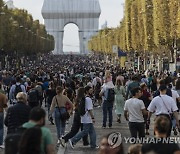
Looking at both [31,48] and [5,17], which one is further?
[31,48]

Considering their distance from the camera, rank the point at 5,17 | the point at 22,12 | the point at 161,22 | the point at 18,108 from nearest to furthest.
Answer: the point at 18,108 < the point at 161,22 < the point at 5,17 < the point at 22,12

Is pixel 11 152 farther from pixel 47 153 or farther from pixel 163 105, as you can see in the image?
pixel 163 105

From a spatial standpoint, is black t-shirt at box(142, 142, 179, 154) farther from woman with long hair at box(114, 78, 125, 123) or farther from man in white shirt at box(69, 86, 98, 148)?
→ woman with long hair at box(114, 78, 125, 123)

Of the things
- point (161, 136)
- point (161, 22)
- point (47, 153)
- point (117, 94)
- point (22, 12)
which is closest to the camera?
point (161, 136)

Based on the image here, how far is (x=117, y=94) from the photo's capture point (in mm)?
24250

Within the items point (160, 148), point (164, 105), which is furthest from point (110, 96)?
point (160, 148)

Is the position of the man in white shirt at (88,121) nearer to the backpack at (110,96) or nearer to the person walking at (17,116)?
the person walking at (17,116)

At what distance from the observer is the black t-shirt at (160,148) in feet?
27.9

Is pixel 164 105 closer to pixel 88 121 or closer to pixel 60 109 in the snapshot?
pixel 88 121

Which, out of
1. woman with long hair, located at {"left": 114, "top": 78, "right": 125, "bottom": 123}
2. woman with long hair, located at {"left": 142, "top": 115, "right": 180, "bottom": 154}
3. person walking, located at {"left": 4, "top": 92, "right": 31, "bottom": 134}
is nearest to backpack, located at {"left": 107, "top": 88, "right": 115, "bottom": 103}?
woman with long hair, located at {"left": 114, "top": 78, "right": 125, "bottom": 123}

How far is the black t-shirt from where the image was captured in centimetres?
852

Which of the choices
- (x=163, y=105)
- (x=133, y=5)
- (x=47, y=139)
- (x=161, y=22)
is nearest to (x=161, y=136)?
(x=47, y=139)

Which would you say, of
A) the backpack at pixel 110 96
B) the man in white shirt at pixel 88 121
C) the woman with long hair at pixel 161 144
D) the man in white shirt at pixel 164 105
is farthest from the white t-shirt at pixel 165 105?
the backpack at pixel 110 96

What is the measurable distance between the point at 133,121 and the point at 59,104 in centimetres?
341
